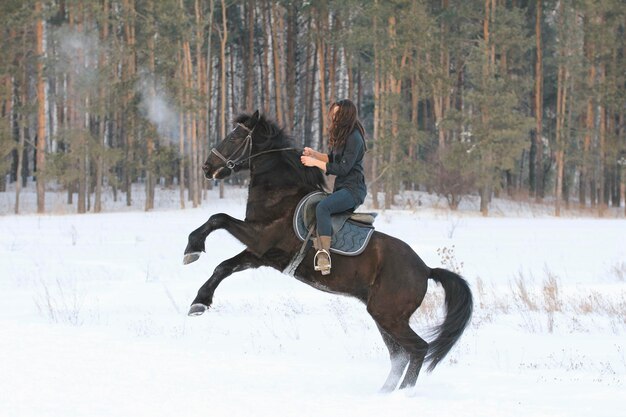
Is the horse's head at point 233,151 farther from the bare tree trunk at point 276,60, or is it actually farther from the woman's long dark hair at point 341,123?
the bare tree trunk at point 276,60

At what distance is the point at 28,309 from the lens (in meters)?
12.4

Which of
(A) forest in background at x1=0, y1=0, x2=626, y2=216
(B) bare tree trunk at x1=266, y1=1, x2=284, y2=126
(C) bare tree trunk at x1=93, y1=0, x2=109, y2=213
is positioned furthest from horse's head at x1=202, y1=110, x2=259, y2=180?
(B) bare tree trunk at x1=266, y1=1, x2=284, y2=126

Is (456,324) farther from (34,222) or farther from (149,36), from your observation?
(149,36)

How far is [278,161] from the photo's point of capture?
7500 mm

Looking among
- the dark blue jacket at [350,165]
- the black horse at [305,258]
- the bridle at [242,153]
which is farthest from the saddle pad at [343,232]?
the bridle at [242,153]

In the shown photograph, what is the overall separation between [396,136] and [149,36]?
12.8 m

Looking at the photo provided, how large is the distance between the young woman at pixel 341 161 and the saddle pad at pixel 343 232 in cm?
10

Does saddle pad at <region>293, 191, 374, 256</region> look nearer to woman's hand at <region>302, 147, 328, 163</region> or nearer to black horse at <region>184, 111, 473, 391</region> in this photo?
black horse at <region>184, 111, 473, 391</region>

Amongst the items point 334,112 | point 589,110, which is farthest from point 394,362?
point 589,110

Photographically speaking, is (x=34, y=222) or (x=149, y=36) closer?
(x=34, y=222)

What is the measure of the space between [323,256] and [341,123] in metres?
1.26

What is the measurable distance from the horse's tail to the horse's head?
216cm

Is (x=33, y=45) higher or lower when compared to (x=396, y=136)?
higher

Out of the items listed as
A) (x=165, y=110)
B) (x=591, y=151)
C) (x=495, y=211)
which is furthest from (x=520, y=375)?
(x=591, y=151)
